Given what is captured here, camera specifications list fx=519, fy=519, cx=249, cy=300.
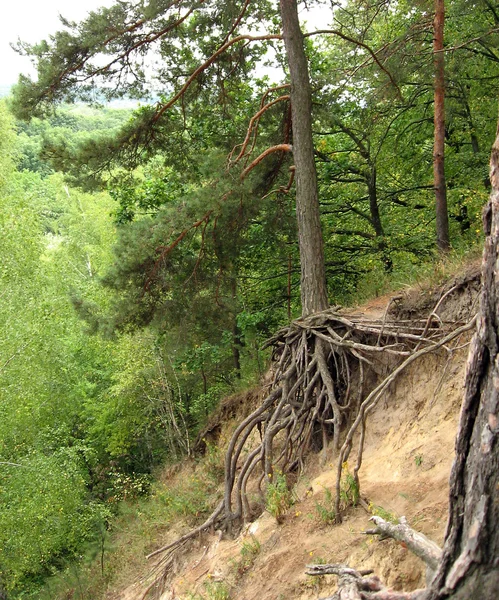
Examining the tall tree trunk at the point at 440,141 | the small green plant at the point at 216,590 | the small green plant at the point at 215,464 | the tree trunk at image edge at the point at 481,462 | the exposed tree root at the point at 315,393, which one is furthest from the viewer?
the small green plant at the point at 215,464

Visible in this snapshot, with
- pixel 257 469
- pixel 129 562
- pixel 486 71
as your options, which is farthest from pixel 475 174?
pixel 129 562

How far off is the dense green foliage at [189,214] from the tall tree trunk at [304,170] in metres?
0.89

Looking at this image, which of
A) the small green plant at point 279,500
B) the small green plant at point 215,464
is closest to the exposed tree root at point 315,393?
the small green plant at point 279,500

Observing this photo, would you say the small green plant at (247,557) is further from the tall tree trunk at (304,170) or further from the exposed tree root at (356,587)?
the tall tree trunk at (304,170)

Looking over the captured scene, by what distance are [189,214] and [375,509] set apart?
5759 millimetres

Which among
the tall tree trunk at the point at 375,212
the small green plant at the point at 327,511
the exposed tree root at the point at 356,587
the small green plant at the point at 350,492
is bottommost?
the small green plant at the point at 327,511

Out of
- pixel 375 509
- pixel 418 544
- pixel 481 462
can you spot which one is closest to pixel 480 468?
pixel 481 462

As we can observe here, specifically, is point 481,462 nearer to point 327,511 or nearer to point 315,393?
point 327,511

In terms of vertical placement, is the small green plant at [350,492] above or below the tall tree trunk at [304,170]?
below

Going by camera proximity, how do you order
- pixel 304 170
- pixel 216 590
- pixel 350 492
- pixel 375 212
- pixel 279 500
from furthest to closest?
1. pixel 375 212
2. pixel 304 170
3. pixel 279 500
4. pixel 216 590
5. pixel 350 492

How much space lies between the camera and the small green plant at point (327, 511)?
17.1ft

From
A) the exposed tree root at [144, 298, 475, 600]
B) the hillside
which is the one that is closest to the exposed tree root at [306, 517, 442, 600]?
the hillside

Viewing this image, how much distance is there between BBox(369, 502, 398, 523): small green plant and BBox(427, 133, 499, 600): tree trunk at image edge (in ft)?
7.74

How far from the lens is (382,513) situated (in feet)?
14.4
